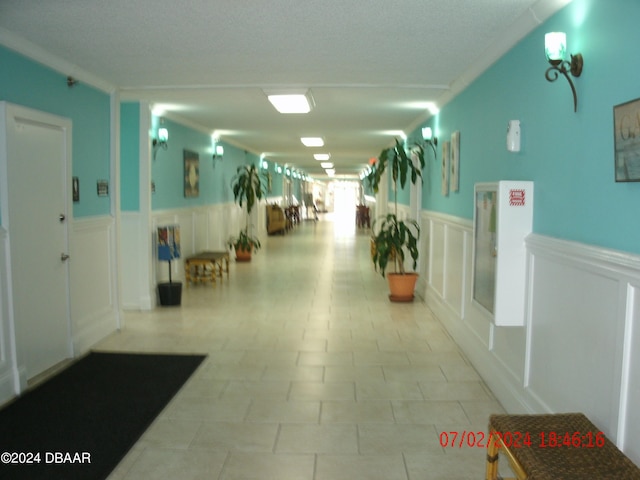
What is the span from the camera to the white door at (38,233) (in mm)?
3734

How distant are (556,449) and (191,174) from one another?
23.2 feet

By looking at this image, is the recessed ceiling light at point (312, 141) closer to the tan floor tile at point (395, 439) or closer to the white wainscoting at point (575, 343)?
the white wainscoting at point (575, 343)

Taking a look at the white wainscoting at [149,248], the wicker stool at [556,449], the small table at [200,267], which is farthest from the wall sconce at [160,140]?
the wicker stool at [556,449]

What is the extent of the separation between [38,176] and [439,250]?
4088 mm

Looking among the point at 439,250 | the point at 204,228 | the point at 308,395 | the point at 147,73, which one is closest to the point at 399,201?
the point at 204,228

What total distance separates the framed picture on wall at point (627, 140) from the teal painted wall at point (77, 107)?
3.59 m

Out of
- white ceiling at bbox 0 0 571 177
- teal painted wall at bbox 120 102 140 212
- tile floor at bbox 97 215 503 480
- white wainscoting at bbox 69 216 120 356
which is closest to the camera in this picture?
tile floor at bbox 97 215 503 480

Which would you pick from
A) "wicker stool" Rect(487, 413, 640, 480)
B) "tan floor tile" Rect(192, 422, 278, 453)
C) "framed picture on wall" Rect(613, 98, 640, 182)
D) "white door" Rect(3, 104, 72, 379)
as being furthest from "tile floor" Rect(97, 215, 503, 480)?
"framed picture on wall" Rect(613, 98, 640, 182)

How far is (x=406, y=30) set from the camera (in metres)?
3.57

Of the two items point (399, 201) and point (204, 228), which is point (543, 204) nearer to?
point (204, 228)

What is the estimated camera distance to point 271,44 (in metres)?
3.88

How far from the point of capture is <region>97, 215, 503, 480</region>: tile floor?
112 inches

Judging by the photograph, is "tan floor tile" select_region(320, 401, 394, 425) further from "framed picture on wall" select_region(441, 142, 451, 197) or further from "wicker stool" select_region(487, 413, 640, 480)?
"framed picture on wall" select_region(441, 142, 451, 197)

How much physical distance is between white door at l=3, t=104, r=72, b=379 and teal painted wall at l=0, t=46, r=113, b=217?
15 centimetres
